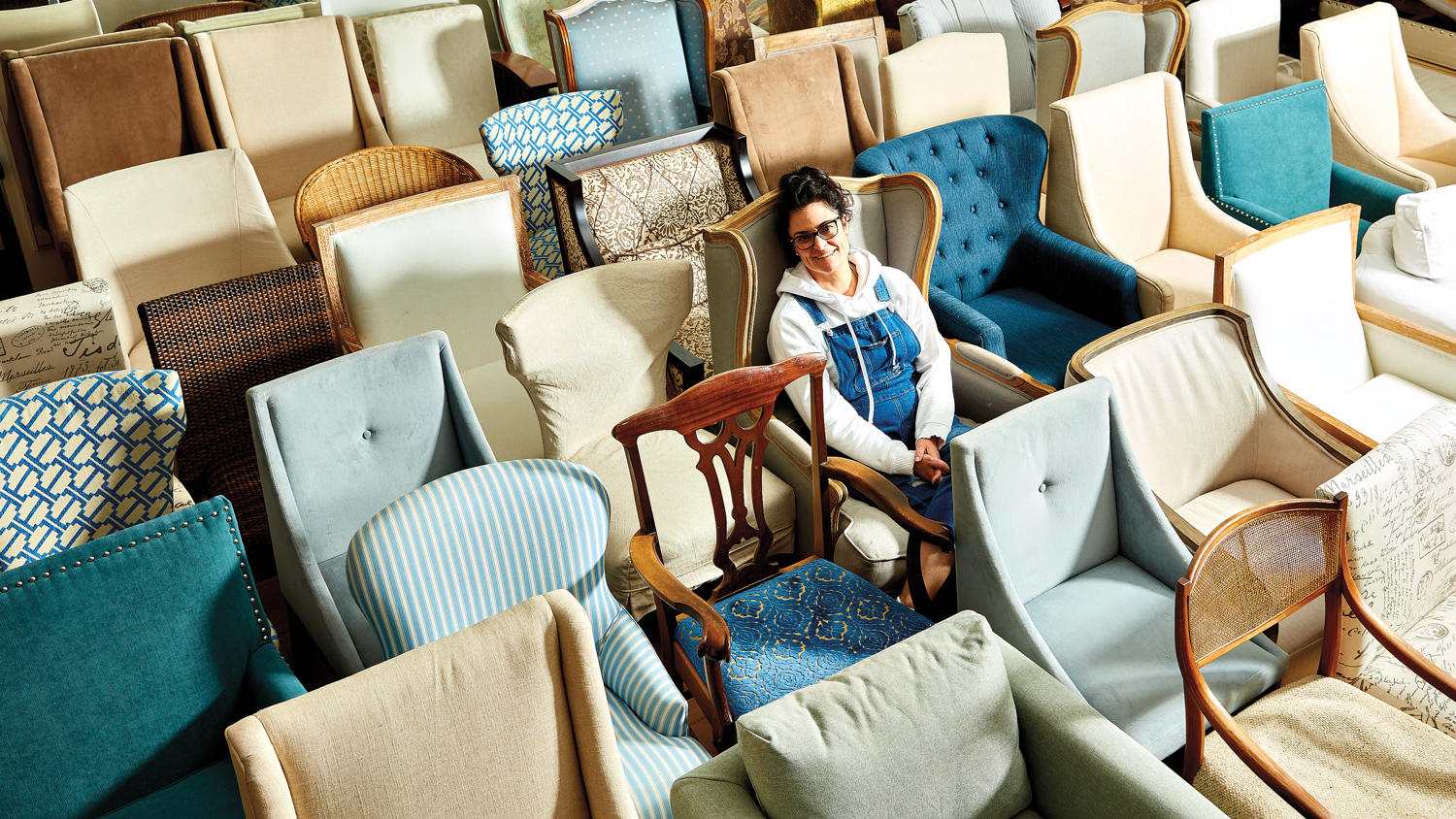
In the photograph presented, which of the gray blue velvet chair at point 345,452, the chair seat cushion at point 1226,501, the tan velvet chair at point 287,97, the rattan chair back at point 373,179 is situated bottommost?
the chair seat cushion at point 1226,501

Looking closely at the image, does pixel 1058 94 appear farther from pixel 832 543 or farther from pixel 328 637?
pixel 328 637

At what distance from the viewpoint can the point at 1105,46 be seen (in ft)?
13.9

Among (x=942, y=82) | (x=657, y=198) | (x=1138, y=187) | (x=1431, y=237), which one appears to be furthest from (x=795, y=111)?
(x=1431, y=237)

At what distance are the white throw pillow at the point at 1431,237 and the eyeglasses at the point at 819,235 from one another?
1959 millimetres

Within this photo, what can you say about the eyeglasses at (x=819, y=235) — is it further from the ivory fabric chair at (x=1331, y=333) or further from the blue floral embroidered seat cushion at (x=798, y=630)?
the ivory fabric chair at (x=1331, y=333)

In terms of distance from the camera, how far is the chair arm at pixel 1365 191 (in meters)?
3.68

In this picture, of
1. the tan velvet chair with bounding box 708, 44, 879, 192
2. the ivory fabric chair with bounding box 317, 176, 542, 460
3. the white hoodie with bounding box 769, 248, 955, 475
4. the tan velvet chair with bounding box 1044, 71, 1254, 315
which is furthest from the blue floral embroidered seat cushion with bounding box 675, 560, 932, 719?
the tan velvet chair with bounding box 708, 44, 879, 192

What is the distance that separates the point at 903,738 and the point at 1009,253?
222cm

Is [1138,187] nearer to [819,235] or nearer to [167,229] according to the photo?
[819,235]

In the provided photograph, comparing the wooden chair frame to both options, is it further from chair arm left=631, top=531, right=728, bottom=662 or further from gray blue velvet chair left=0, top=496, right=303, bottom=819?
gray blue velvet chair left=0, top=496, right=303, bottom=819

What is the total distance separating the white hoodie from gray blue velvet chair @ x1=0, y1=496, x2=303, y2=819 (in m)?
1.32

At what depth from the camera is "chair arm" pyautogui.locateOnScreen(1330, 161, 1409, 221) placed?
3676 millimetres

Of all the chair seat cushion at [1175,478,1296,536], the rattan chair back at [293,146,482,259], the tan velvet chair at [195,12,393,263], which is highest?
the tan velvet chair at [195,12,393,263]

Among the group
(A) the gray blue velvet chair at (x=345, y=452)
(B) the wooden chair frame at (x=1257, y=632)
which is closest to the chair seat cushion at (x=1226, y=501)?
(B) the wooden chair frame at (x=1257, y=632)
